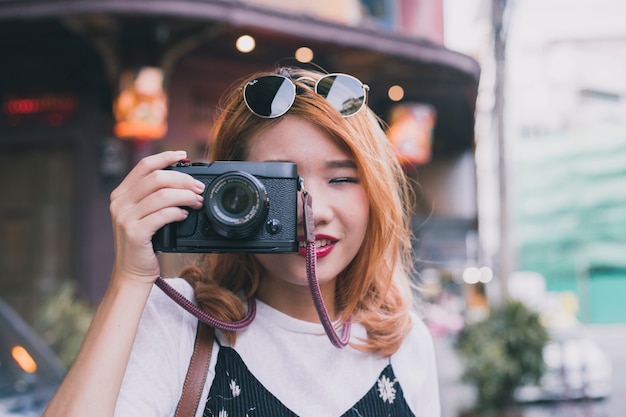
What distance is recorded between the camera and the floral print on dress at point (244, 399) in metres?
1.35

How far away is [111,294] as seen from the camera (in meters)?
1.24

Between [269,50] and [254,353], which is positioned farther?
[269,50]

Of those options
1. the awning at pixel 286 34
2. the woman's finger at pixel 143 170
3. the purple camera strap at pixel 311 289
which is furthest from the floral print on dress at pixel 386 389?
the awning at pixel 286 34

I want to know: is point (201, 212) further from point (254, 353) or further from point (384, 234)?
point (384, 234)

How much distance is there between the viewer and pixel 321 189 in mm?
1420

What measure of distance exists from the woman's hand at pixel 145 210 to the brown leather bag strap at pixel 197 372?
6.8 inches

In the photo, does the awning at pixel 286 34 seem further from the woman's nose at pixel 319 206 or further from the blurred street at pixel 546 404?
the woman's nose at pixel 319 206

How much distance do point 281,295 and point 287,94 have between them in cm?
42

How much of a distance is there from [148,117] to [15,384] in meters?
3.97

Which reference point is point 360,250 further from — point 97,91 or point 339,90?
point 97,91

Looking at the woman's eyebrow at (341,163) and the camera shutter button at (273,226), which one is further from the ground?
the woman's eyebrow at (341,163)

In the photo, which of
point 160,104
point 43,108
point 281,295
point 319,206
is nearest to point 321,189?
point 319,206

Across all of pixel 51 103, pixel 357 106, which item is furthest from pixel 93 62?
pixel 357 106

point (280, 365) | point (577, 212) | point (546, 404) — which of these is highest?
point (577, 212)
